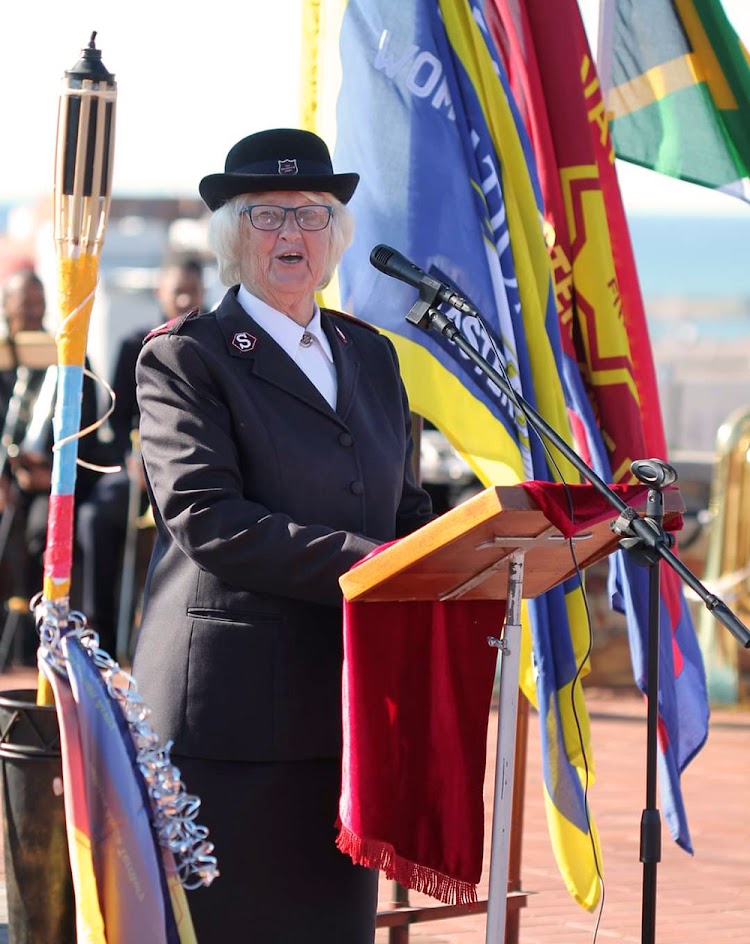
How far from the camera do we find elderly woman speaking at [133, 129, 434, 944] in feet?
9.58

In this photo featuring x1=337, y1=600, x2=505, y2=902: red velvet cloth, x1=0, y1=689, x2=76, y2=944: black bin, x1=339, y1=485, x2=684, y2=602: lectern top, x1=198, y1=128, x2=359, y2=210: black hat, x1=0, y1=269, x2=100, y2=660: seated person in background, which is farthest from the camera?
x1=0, y1=269, x2=100, y2=660: seated person in background

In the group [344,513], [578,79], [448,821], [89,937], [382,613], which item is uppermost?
[578,79]

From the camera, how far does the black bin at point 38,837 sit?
11.0 feet

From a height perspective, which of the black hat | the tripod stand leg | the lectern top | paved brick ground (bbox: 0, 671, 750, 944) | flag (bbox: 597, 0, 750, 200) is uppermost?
flag (bbox: 597, 0, 750, 200)

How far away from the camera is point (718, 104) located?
16.0 feet

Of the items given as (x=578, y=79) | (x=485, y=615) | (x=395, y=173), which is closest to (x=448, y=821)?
(x=485, y=615)

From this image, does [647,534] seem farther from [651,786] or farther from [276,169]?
[276,169]

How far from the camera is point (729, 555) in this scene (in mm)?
9242

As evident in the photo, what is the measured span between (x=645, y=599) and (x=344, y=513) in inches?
54.5

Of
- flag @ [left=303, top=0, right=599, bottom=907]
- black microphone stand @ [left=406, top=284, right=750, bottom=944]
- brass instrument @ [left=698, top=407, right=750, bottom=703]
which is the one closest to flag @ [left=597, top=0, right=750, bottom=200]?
flag @ [left=303, top=0, right=599, bottom=907]

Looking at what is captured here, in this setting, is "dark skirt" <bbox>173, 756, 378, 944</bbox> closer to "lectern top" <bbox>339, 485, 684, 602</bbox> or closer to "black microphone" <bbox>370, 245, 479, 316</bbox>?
"lectern top" <bbox>339, 485, 684, 602</bbox>

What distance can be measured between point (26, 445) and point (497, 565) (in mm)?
6279

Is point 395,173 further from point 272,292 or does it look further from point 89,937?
point 89,937

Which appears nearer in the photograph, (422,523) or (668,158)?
(422,523)
